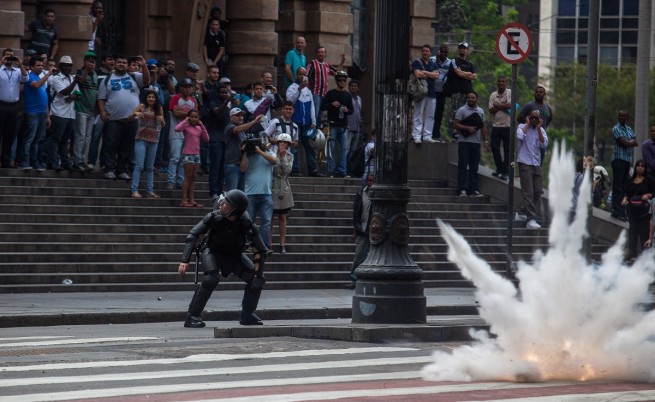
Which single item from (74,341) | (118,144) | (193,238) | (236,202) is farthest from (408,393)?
(118,144)

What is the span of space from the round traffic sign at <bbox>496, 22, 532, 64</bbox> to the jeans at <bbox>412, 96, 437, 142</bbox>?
786 centimetres

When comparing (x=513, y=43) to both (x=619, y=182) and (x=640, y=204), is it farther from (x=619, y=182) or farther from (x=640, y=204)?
(x=619, y=182)

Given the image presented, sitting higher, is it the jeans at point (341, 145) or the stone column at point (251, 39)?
the stone column at point (251, 39)

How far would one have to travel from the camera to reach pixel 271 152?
23438mm

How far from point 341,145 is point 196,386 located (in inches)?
642

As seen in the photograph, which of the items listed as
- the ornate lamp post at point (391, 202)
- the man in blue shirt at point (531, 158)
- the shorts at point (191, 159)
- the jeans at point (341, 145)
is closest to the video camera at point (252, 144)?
the shorts at point (191, 159)

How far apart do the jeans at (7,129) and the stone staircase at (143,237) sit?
0.42 m

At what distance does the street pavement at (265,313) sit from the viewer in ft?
49.5

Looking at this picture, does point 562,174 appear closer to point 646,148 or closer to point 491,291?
point 491,291

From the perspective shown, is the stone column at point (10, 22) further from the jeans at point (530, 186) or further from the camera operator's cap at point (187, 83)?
the jeans at point (530, 186)

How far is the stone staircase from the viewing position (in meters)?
21.3

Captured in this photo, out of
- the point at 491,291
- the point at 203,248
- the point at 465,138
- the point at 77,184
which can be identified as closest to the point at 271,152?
the point at 77,184

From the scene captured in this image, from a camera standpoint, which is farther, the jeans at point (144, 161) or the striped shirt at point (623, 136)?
the striped shirt at point (623, 136)

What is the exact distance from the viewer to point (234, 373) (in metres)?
12.3
